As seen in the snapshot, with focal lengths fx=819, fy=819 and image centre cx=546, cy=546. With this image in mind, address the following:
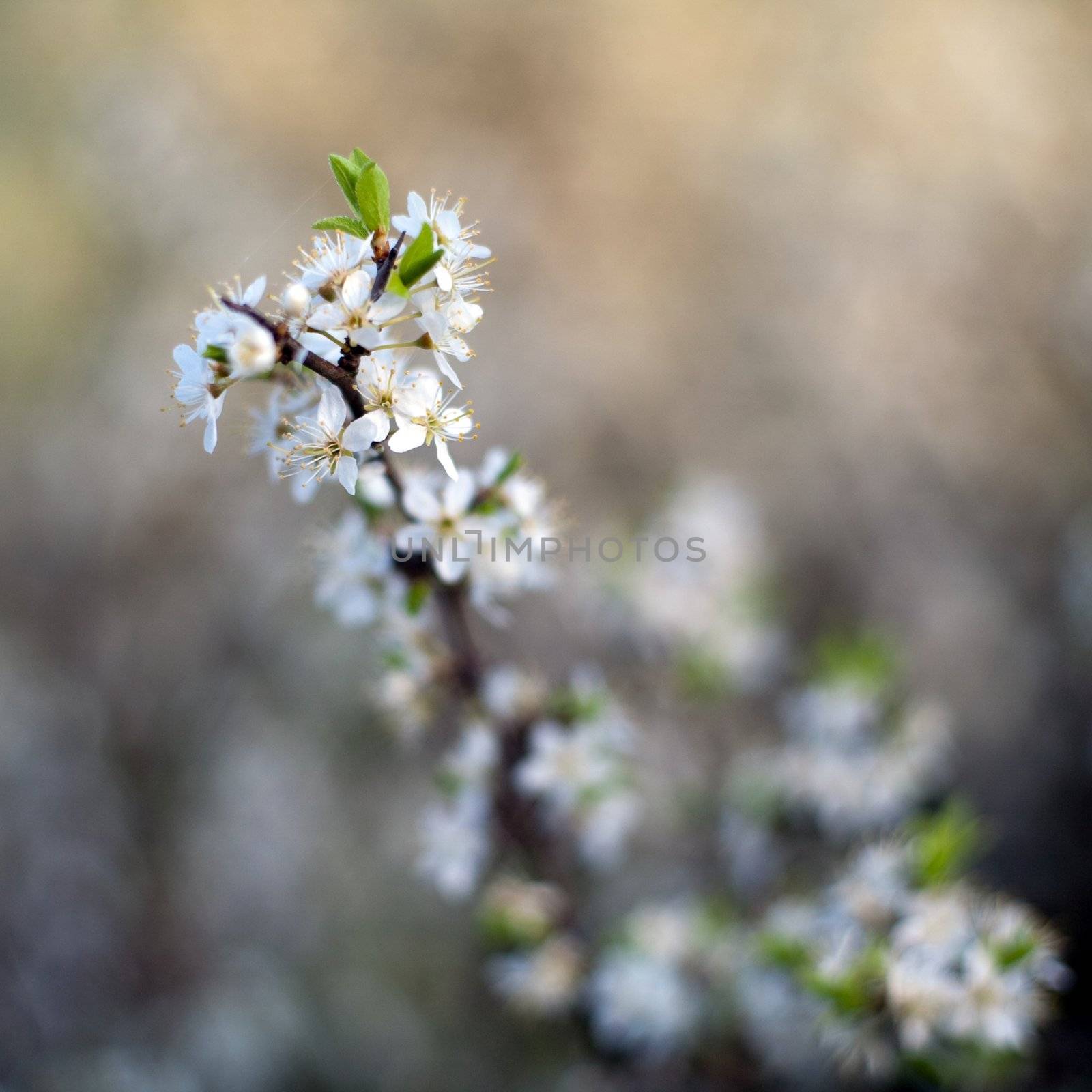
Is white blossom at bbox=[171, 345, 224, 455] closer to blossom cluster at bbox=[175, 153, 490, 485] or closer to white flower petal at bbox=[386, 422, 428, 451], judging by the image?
blossom cluster at bbox=[175, 153, 490, 485]

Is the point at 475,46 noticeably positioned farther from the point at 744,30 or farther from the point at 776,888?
the point at 776,888

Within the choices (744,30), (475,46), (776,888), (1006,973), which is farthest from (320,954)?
(744,30)

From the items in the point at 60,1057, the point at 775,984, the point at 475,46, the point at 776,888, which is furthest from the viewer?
the point at 475,46

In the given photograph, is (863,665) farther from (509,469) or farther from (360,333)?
(360,333)

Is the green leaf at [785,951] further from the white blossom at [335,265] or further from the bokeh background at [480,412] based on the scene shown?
the white blossom at [335,265]

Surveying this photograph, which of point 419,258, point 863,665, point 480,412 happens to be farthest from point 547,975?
point 480,412

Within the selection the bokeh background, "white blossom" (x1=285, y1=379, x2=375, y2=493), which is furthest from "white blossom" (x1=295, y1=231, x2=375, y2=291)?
the bokeh background

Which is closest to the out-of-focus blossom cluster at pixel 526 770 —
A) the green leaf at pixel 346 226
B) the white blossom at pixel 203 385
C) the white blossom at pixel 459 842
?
the white blossom at pixel 459 842
